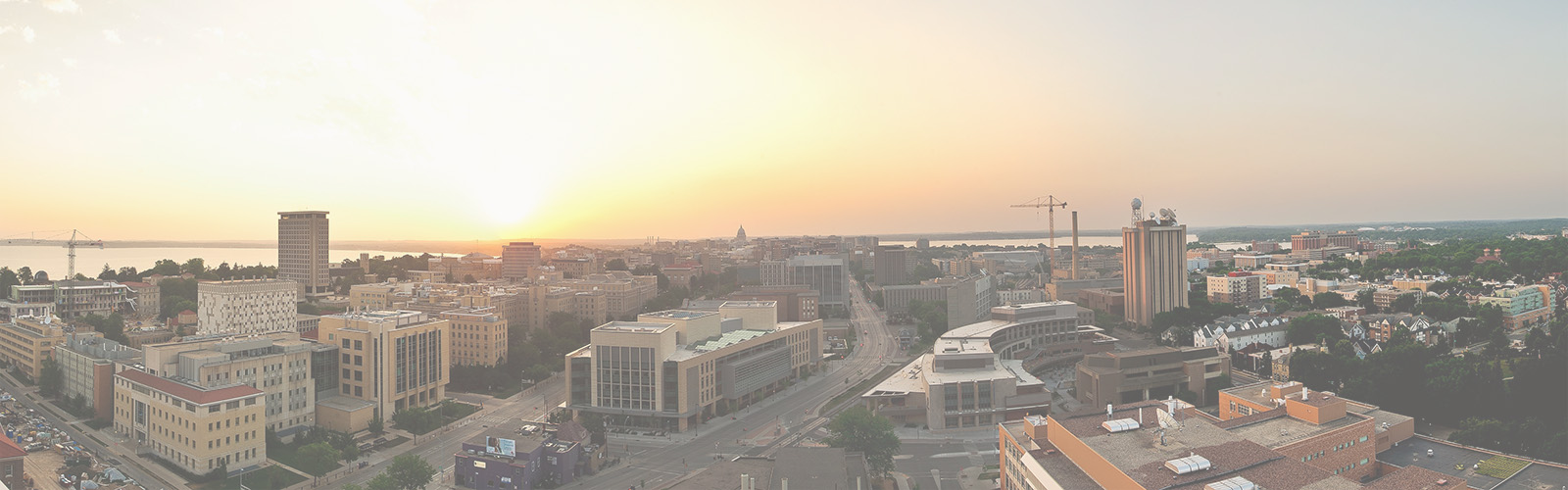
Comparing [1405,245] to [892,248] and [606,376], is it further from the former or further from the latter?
[606,376]

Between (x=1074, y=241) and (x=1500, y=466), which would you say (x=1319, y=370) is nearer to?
(x=1500, y=466)

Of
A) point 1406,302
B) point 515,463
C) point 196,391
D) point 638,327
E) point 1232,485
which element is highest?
point 638,327

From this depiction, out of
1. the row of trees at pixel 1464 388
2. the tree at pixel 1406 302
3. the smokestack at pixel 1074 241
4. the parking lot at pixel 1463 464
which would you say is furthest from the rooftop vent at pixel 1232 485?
the smokestack at pixel 1074 241

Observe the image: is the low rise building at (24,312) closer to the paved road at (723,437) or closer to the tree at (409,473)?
the tree at (409,473)

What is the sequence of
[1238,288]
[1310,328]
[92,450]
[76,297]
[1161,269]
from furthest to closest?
1. [1238,288]
2. [1161,269]
3. [76,297]
4. [1310,328]
5. [92,450]

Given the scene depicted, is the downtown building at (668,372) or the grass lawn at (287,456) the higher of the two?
the downtown building at (668,372)

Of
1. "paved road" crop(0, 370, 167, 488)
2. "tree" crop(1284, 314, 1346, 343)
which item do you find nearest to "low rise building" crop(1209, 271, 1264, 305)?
"tree" crop(1284, 314, 1346, 343)

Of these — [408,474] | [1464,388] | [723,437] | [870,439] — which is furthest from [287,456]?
[1464,388]
